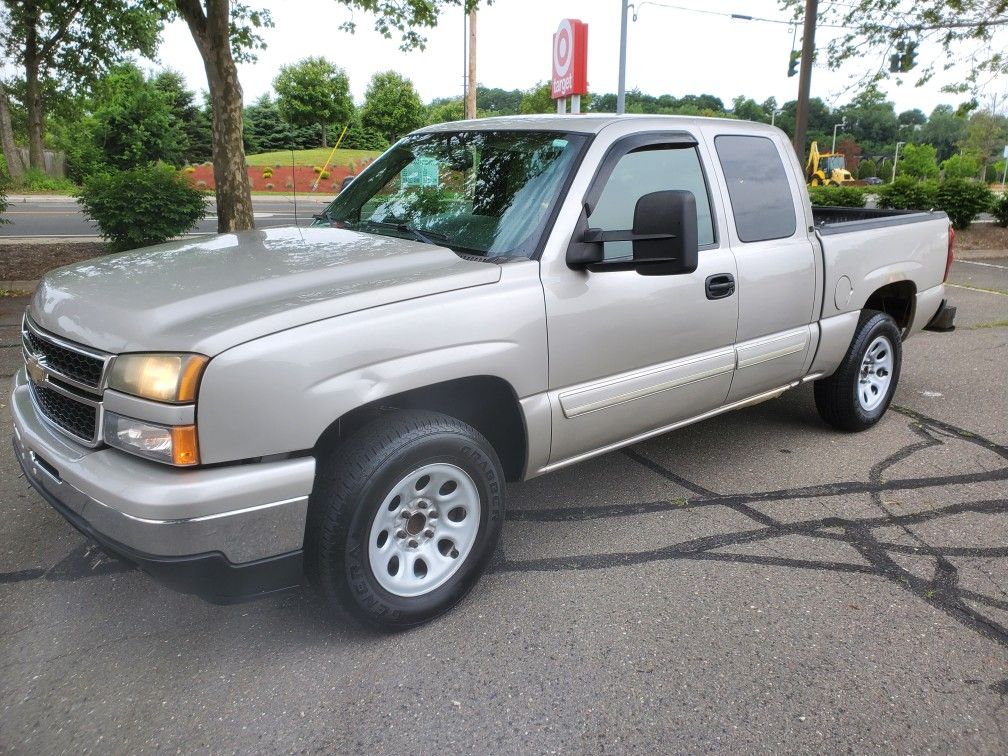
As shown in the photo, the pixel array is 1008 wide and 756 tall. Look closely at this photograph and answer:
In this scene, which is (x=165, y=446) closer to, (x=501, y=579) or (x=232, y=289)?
(x=232, y=289)

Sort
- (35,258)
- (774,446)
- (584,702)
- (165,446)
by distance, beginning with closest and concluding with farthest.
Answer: (165,446) → (584,702) → (774,446) → (35,258)

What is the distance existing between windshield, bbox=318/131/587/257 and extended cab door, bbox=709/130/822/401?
1.04 metres

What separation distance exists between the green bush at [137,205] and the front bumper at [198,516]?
7.96 m

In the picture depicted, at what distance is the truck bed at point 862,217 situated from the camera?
4.59 m

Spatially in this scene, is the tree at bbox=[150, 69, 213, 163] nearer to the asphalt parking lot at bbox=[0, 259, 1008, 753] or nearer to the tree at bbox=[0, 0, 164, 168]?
the tree at bbox=[0, 0, 164, 168]

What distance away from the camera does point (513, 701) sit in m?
2.54

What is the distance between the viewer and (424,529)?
292 cm

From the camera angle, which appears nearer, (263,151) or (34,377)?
(34,377)

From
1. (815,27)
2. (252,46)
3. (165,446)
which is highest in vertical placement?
(815,27)

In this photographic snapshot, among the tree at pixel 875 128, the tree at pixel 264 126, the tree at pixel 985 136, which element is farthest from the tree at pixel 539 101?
the tree at pixel 875 128

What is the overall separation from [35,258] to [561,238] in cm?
946

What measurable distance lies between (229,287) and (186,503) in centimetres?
78

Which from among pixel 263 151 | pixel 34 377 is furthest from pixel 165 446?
pixel 263 151

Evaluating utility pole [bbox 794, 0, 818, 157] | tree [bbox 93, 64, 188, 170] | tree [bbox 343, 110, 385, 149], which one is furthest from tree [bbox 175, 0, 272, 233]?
tree [bbox 343, 110, 385, 149]
